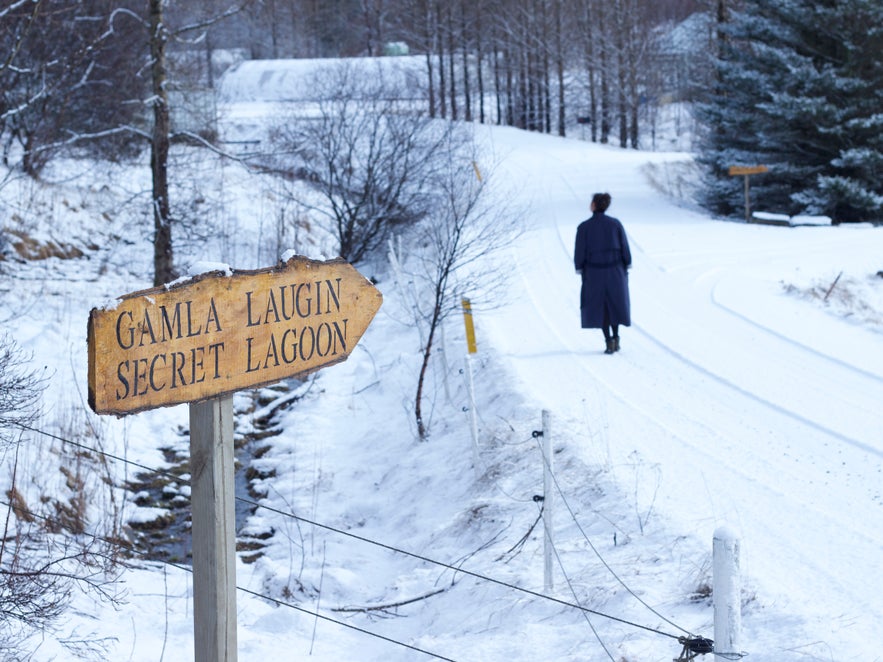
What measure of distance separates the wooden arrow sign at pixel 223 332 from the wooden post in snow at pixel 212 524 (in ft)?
0.37

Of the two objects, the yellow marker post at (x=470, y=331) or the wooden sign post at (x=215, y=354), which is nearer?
the wooden sign post at (x=215, y=354)

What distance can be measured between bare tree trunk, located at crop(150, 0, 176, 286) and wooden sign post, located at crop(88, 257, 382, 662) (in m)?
11.8

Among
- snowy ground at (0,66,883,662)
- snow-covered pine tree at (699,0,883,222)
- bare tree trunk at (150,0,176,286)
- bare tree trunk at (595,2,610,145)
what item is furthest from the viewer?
bare tree trunk at (595,2,610,145)

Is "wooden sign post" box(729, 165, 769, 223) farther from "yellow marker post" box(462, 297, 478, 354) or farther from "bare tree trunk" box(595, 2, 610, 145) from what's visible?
"bare tree trunk" box(595, 2, 610, 145)

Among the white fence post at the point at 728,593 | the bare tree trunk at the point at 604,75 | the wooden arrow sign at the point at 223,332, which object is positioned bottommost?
the white fence post at the point at 728,593

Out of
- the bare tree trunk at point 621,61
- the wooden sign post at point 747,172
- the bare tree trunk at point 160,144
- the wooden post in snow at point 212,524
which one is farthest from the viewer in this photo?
the bare tree trunk at point 621,61

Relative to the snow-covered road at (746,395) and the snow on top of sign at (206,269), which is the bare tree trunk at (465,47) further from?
the snow on top of sign at (206,269)

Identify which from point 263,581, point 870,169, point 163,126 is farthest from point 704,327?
point 870,169

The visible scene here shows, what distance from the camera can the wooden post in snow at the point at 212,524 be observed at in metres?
3.09

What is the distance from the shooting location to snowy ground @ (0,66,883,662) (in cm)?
550

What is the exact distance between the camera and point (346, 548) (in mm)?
8367

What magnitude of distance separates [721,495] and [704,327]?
5484 mm

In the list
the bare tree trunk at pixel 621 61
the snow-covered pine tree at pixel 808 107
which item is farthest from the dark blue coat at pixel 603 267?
the bare tree trunk at pixel 621 61

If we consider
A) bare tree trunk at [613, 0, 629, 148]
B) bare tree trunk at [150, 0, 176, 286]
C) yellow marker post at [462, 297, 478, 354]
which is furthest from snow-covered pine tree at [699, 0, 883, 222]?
bare tree trunk at [613, 0, 629, 148]
